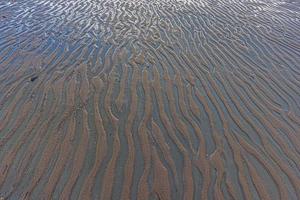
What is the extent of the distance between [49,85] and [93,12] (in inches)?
261

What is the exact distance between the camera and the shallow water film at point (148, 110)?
433cm

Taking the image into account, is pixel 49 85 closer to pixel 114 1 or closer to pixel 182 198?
pixel 182 198

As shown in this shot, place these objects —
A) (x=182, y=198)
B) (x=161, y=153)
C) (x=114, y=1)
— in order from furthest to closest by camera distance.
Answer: (x=114, y=1)
(x=161, y=153)
(x=182, y=198)

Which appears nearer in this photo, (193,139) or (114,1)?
(193,139)

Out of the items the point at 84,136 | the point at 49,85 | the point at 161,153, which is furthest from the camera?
the point at 49,85

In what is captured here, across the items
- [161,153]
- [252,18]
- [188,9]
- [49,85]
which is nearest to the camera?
[161,153]

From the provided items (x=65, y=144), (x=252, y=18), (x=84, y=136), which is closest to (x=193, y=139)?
(x=84, y=136)

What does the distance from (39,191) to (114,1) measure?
11827 millimetres

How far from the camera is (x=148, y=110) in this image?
19.4ft

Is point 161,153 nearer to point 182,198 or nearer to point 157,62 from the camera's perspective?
point 182,198

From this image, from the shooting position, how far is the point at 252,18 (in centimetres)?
→ 1166

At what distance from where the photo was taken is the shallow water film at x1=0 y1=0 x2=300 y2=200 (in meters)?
4.33

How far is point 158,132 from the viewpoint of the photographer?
17.4ft

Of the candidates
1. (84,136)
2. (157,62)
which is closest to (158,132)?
(84,136)
